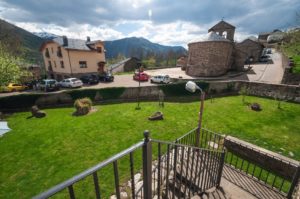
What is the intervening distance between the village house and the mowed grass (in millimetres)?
13410

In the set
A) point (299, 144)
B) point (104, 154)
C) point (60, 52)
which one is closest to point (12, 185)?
point (104, 154)

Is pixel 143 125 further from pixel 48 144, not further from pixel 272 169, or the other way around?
pixel 272 169

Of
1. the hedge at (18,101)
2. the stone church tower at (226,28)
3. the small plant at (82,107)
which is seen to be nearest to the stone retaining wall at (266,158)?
the small plant at (82,107)

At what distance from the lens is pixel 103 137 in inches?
358

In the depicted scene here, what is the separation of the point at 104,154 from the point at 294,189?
7.35 metres

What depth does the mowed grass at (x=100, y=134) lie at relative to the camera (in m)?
6.29

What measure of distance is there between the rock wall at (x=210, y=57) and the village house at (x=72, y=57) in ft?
57.5

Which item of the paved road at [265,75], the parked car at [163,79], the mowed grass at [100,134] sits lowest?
the mowed grass at [100,134]

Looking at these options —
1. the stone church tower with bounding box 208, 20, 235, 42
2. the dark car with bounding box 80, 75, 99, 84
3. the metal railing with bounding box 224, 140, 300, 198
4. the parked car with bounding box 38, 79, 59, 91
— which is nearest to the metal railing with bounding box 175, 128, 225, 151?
the metal railing with bounding box 224, 140, 300, 198

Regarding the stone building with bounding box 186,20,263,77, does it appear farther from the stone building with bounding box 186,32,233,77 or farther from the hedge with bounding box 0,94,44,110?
the hedge with bounding box 0,94,44,110

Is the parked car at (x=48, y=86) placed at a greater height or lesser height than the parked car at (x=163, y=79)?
lesser

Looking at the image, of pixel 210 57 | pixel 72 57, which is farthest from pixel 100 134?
pixel 210 57

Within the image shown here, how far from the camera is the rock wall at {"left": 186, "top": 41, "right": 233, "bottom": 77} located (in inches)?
941

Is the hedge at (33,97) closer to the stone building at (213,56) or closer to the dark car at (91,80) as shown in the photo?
the dark car at (91,80)
